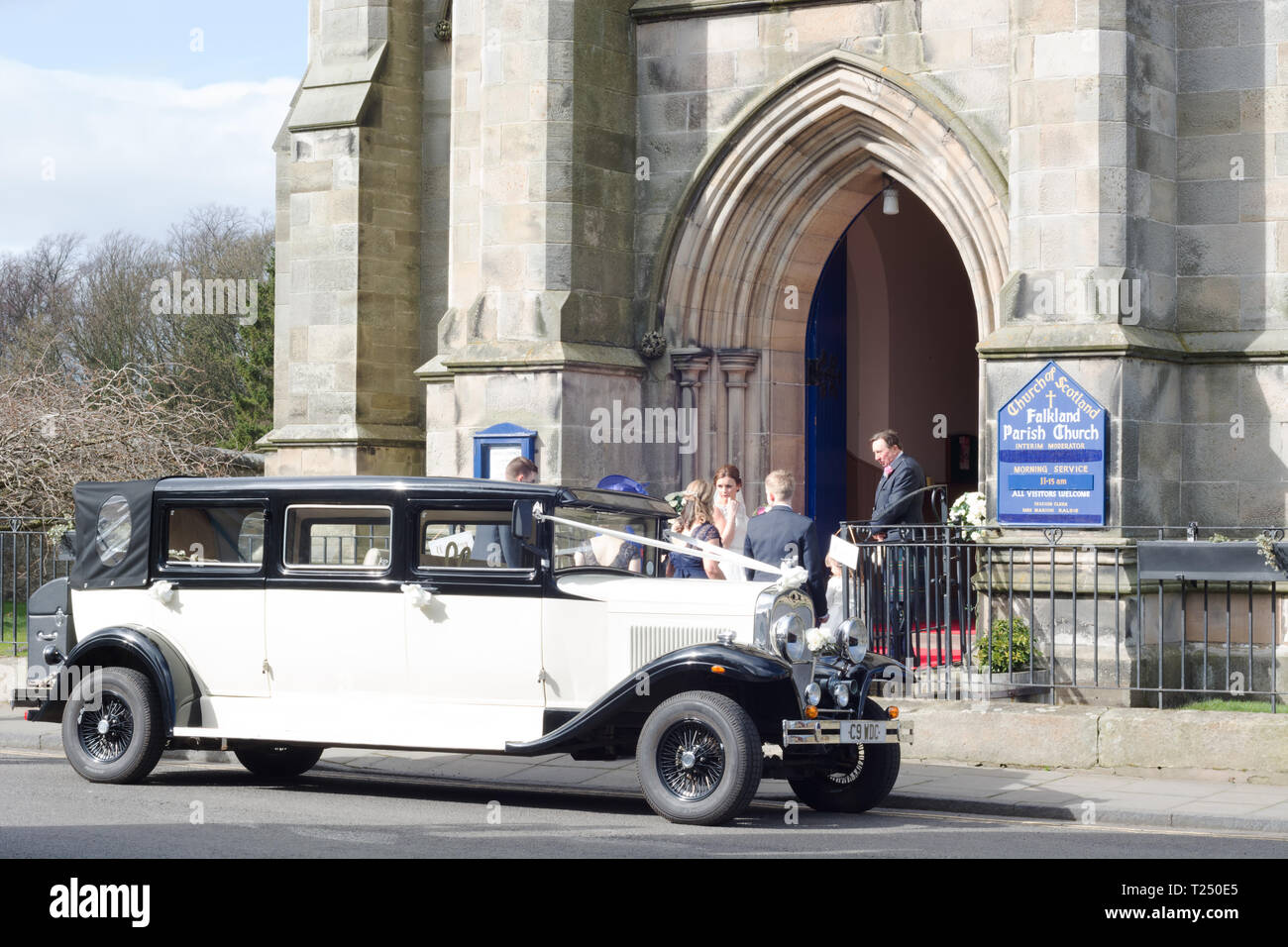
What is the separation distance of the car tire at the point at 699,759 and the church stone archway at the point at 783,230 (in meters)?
6.28

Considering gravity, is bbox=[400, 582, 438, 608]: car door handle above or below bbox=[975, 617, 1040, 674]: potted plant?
above

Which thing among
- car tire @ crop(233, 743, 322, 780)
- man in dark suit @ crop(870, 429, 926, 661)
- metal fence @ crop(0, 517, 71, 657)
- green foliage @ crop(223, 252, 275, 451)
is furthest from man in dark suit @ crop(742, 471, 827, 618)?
green foliage @ crop(223, 252, 275, 451)

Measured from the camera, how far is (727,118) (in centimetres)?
1484

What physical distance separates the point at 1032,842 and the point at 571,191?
25.8 feet

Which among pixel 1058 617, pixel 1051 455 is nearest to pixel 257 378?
pixel 1051 455

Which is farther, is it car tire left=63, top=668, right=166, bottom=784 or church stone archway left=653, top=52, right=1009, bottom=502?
church stone archway left=653, top=52, right=1009, bottom=502

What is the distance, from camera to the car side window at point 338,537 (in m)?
9.62

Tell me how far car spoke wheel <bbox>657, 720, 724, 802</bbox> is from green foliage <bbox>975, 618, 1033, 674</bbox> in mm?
3843

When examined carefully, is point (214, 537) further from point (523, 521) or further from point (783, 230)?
point (783, 230)

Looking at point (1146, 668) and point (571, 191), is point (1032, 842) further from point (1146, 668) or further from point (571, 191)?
point (571, 191)

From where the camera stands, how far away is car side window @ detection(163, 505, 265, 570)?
9.93m

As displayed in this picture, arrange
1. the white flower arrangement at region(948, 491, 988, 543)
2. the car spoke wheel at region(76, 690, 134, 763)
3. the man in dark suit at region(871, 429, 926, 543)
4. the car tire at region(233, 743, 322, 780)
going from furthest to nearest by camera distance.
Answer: the white flower arrangement at region(948, 491, 988, 543)
the man in dark suit at region(871, 429, 926, 543)
the car tire at region(233, 743, 322, 780)
the car spoke wheel at region(76, 690, 134, 763)

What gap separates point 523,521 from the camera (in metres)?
9.33

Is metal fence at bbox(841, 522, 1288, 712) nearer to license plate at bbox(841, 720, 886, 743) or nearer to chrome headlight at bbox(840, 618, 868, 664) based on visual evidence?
chrome headlight at bbox(840, 618, 868, 664)
